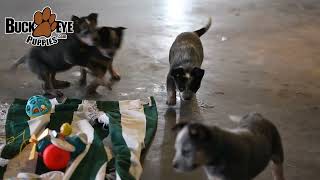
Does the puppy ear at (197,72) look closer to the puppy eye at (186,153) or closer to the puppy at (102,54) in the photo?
the puppy at (102,54)

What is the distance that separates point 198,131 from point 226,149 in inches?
6.1

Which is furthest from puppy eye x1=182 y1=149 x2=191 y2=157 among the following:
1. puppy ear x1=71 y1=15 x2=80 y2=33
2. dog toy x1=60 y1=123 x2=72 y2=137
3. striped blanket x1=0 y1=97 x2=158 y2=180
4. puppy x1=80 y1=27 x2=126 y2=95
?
puppy ear x1=71 y1=15 x2=80 y2=33

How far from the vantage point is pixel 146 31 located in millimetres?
4730

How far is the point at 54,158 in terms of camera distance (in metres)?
2.31

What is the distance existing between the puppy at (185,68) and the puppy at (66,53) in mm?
533

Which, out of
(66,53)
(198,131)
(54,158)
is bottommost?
(54,158)

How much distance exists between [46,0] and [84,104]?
118 inches

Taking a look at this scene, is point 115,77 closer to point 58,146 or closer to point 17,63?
point 17,63

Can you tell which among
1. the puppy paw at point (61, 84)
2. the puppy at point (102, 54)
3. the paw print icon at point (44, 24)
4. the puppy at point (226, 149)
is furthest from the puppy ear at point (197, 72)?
the paw print icon at point (44, 24)

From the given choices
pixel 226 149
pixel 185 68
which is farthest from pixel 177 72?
pixel 226 149

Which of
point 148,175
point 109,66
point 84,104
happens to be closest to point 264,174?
point 148,175

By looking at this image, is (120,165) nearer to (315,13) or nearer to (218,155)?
(218,155)

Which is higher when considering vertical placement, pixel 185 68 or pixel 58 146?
pixel 185 68

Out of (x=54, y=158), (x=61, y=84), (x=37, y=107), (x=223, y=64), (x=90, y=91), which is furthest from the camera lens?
(x=223, y=64)
